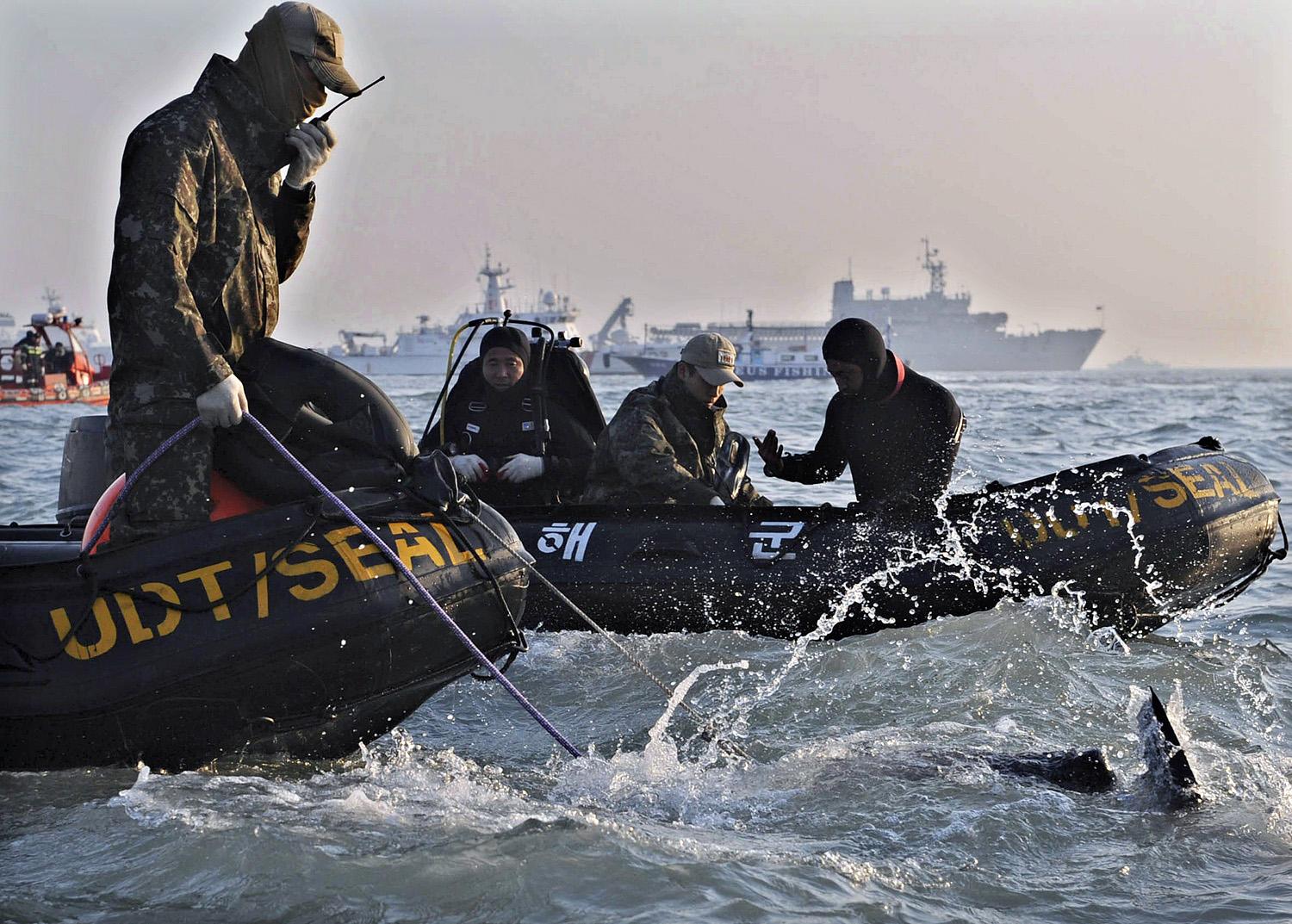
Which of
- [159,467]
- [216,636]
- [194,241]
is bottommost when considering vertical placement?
[216,636]

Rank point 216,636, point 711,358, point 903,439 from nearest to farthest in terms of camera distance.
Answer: point 216,636 < point 903,439 < point 711,358

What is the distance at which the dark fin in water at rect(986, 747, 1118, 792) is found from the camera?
14.3 feet

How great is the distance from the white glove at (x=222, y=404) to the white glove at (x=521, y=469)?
3781 millimetres

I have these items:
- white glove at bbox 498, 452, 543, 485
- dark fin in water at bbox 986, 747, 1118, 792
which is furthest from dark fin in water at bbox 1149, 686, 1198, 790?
white glove at bbox 498, 452, 543, 485

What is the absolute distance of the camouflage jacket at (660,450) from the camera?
7.17 metres

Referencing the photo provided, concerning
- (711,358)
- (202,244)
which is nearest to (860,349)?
(711,358)

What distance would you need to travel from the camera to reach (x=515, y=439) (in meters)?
7.90

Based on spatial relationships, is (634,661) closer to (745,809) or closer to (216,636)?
(745,809)

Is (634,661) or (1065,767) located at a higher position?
A: (634,661)

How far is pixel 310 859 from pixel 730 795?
1364 mm

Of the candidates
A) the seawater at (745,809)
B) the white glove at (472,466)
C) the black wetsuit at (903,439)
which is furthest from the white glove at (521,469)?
the black wetsuit at (903,439)

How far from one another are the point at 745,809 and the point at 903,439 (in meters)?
2.95

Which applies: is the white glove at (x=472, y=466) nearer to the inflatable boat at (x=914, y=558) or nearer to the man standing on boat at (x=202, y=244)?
the inflatable boat at (x=914, y=558)

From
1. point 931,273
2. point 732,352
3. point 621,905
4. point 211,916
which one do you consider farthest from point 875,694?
point 931,273
